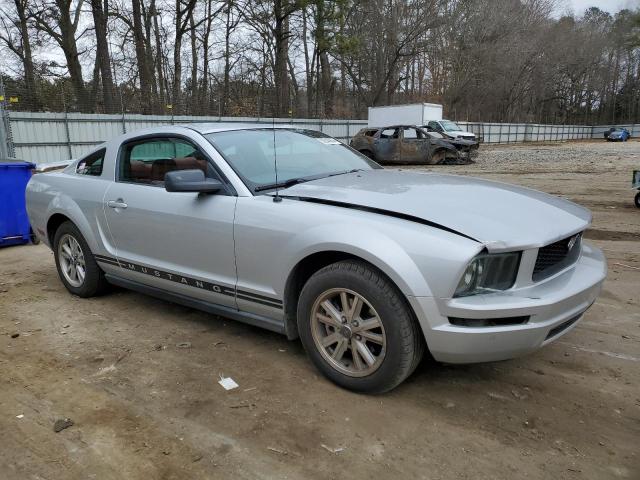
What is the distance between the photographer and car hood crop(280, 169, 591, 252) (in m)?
2.65

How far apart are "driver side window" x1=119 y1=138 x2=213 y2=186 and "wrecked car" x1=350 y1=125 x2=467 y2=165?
15.9 m

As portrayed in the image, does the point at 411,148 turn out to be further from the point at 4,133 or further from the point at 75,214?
the point at 75,214

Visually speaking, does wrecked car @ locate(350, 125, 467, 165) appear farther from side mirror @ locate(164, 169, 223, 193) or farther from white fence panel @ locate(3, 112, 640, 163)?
side mirror @ locate(164, 169, 223, 193)

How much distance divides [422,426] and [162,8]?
3025cm

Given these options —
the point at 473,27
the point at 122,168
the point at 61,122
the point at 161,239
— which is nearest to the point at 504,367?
the point at 161,239

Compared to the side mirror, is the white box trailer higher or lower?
higher

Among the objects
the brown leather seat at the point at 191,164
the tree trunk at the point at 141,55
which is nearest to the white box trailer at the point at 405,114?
the tree trunk at the point at 141,55

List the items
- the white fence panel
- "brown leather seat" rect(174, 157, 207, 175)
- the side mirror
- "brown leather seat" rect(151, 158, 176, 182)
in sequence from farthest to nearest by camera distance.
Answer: the white fence panel → "brown leather seat" rect(151, 158, 176, 182) → "brown leather seat" rect(174, 157, 207, 175) → the side mirror

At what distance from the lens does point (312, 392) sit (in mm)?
3027

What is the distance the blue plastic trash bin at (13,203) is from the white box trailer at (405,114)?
20806 mm

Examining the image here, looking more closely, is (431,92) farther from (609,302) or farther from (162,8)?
(609,302)

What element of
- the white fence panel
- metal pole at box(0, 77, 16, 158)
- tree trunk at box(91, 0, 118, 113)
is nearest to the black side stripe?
the white fence panel

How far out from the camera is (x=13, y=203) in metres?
7.18

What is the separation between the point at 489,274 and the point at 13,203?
22.6 ft
